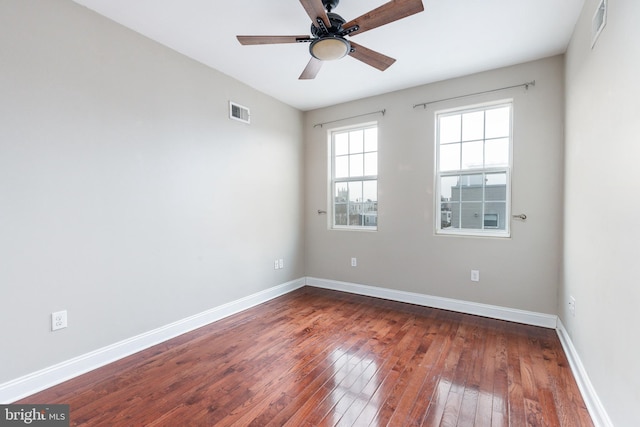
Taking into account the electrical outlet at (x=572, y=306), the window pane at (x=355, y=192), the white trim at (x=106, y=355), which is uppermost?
the window pane at (x=355, y=192)

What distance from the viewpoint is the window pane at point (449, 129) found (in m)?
3.35

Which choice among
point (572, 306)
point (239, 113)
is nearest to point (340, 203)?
point (239, 113)

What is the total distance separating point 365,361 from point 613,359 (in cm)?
145

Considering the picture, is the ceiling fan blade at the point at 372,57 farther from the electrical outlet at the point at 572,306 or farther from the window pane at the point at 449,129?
the electrical outlet at the point at 572,306

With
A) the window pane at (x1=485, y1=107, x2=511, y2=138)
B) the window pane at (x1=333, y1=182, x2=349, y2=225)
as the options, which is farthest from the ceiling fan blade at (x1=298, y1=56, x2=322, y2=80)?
the window pane at (x1=485, y1=107, x2=511, y2=138)

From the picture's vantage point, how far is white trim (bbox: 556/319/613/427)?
5.02 feet

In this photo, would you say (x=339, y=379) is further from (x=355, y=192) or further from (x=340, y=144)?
(x=340, y=144)

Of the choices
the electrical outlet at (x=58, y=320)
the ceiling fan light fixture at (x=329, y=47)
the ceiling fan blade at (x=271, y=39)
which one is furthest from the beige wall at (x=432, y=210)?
the electrical outlet at (x=58, y=320)

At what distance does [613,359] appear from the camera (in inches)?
57.2

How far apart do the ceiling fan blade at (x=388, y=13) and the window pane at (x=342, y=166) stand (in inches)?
94.4

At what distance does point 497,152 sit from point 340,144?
2.04m

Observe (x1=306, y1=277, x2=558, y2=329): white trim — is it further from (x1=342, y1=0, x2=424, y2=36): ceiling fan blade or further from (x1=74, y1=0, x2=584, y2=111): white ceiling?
(x1=342, y1=0, x2=424, y2=36): ceiling fan blade

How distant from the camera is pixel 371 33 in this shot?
95.0 inches

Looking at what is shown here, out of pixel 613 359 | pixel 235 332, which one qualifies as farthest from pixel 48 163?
pixel 613 359
